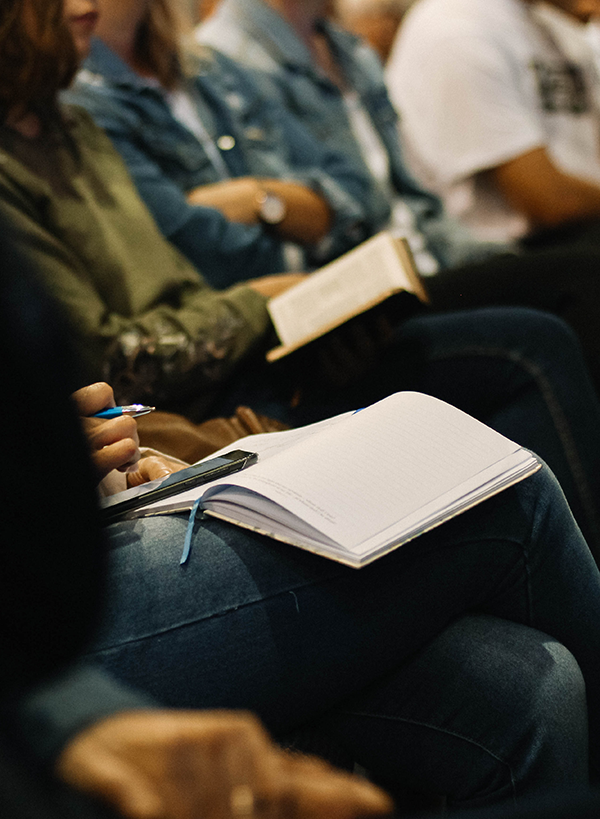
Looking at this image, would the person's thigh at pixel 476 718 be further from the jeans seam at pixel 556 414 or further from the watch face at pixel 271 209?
the watch face at pixel 271 209

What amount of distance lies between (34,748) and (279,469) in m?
0.27

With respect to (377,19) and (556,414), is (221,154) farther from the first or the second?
(377,19)

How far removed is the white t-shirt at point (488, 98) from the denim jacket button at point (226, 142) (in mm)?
502

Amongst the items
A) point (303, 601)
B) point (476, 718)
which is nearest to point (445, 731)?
point (476, 718)

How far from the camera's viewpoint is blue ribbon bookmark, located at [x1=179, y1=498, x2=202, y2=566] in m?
0.49

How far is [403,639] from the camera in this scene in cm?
52

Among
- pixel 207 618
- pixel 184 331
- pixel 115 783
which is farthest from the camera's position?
pixel 184 331

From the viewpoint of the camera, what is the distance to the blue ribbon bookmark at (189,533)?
492 mm

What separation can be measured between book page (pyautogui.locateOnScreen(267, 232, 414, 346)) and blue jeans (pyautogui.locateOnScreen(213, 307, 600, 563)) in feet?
0.22

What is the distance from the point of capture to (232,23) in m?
1.69

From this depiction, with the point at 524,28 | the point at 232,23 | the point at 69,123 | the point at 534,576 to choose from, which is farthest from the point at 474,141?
the point at 534,576

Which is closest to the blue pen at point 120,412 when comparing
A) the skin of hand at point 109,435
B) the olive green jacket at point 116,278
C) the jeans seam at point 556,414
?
the skin of hand at point 109,435

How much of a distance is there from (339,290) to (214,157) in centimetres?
64

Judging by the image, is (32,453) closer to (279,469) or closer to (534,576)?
(279,469)
